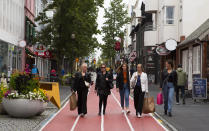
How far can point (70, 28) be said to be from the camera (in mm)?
39688

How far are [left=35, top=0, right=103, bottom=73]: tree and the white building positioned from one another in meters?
2.19

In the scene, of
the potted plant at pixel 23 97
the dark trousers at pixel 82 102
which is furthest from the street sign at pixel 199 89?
the potted plant at pixel 23 97

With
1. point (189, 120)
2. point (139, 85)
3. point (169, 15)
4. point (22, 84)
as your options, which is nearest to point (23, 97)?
point (22, 84)

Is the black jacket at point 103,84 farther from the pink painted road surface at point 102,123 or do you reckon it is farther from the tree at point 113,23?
the tree at point 113,23

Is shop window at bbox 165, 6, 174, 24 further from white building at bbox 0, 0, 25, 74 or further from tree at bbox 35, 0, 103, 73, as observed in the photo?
white building at bbox 0, 0, 25, 74

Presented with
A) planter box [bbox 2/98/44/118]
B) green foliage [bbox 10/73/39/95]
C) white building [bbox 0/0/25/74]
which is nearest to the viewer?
planter box [bbox 2/98/44/118]

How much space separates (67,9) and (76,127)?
27.5 meters

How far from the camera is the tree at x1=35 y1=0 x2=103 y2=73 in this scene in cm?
3928

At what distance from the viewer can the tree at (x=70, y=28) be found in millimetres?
39281

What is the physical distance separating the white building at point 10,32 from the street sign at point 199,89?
634 inches

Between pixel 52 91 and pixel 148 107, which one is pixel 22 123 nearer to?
pixel 52 91

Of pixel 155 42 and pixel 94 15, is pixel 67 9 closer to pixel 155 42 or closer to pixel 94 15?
pixel 94 15

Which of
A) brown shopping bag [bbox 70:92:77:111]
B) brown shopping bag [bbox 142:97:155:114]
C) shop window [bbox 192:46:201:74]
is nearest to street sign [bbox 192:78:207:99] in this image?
shop window [bbox 192:46:201:74]

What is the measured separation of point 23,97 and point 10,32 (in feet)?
83.8
